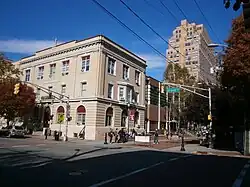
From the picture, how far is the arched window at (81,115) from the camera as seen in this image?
4197 cm

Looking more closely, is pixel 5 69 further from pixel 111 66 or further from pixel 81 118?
pixel 111 66

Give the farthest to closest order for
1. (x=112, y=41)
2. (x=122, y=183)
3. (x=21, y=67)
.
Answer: (x=21, y=67), (x=112, y=41), (x=122, y=183)

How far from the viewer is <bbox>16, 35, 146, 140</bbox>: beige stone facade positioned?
41209 millimetres

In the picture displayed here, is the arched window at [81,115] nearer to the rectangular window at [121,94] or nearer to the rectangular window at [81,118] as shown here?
the rectangular window at [81,118]

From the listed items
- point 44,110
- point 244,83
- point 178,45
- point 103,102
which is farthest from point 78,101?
point 244,83

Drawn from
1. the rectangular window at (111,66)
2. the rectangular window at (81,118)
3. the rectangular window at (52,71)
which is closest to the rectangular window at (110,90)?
the rectangular window at (111,66)

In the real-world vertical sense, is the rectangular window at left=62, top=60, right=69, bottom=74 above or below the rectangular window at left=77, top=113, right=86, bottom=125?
above

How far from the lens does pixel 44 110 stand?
160 ft

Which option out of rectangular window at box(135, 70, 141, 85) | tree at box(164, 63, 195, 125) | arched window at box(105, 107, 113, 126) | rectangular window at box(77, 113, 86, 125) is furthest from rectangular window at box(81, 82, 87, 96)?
tree at box(164, 63, 195, 125)

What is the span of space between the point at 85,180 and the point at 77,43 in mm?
37511

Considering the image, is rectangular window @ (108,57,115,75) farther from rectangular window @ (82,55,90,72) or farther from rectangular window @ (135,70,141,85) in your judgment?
rectangular window @ (135,70,141,85)

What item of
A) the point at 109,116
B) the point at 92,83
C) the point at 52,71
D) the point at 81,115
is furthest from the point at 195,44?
the point at 52,71

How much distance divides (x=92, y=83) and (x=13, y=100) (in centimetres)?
1213

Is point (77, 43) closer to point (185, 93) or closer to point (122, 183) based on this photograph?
point (185, 93)
